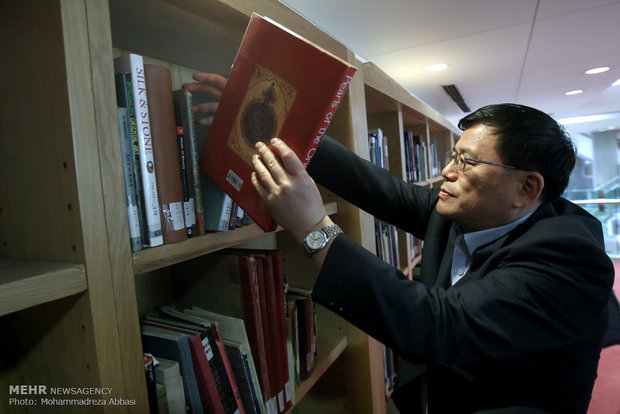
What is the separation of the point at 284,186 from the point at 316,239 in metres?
0.13

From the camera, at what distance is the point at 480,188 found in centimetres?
96

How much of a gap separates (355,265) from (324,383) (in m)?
0.78

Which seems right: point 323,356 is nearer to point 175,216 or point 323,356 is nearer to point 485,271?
point 485,271

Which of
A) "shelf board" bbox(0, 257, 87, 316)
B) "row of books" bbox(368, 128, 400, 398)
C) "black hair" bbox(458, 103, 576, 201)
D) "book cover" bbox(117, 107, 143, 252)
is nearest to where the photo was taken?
"shelf board" bbox(0, 257, 87, 316)

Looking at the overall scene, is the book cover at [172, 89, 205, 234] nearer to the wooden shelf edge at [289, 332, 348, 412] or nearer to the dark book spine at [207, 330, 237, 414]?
the dark book spine at [207, 330, 237, 414]

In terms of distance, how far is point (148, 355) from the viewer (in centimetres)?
62

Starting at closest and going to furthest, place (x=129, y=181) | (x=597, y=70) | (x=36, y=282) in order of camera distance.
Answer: (x=36, y=282) < (x=129, y=181) < (x=597, y=70)

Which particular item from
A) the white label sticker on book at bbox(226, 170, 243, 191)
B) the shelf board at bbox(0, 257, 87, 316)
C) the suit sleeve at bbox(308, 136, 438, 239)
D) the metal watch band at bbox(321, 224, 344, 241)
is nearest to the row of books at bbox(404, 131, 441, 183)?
the suit sleeve at bbox(308, 136, 438, 239)

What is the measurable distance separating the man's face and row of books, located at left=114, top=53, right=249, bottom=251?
67 centimetres

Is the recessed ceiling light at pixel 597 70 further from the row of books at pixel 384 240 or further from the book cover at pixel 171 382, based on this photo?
the book cover at pixel 171 382

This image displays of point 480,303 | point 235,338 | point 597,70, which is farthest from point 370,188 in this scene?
point 597,70

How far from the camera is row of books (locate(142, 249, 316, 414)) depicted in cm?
66

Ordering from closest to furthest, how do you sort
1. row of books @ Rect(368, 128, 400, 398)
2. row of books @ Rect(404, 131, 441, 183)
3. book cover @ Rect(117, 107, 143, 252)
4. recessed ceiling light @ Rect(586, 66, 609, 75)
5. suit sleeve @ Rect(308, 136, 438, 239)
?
book cover @ Rect(117, 107, 143, 252)
suit sleeve @ Rect(308, 136, 438, 239)
row of books @ Rect(368, 128, 400, 398)
row of books @ Rect(404, 131, 441, 183)
recessed ceiling light @ Rect(586, 66, 609, 75)

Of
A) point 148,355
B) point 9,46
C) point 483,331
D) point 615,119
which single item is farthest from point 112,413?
point 615,119
